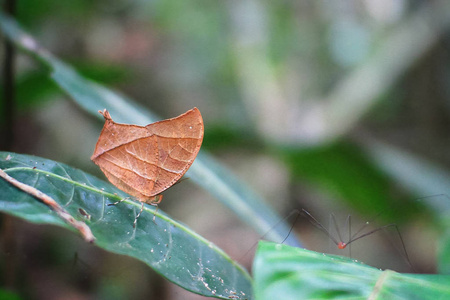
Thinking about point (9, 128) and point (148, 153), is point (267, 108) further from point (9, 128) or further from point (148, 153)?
point (148, 153)

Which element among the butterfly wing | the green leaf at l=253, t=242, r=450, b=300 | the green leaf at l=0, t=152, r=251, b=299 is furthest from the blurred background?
the green leaf at l=253, t=242, r=450, b=300

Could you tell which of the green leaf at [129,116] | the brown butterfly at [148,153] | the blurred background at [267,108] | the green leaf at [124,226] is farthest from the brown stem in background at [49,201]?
the blurred background at [267,108]

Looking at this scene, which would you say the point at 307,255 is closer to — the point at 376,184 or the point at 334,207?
the point at 376,184

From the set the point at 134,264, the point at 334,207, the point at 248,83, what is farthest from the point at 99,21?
the point at 334,207

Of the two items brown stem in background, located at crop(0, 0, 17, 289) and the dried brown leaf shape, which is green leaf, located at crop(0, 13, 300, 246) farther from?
the dried brown leaf shape

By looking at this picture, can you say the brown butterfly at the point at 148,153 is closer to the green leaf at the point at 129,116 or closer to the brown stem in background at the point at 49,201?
the green leaf at the point at 129,116

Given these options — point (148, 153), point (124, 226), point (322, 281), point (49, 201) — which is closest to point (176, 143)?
point (148, 153)
